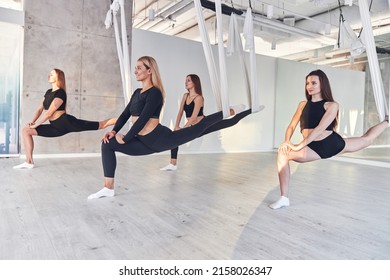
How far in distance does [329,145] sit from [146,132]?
1.55 m

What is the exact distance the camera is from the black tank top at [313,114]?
2.63 m

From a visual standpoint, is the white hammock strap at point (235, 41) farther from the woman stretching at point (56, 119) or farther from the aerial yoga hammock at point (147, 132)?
the woman stretching at point (56, 119)

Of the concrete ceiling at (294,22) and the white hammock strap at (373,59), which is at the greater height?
the concrete ceiling at (294,22)

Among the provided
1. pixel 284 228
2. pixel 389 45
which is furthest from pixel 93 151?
pixel 389 45

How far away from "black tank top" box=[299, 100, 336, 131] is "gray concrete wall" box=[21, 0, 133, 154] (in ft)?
14.6

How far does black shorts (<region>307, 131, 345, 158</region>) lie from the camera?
2.55 meters

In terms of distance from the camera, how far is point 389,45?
6500 millimetres

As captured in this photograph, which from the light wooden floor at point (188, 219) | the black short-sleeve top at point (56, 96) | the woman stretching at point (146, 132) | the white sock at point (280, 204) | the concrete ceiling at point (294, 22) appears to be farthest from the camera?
the concrete ceiling at point (294, 22)

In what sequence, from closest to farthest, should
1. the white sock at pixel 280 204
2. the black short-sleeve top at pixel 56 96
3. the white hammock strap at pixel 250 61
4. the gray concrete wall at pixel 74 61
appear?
the white sock at pixel 280 204
the white hammock strap at pixel 250 61
the black short-sleeve top at pixel 56 96
the gray concrete wall at pixel 74 61

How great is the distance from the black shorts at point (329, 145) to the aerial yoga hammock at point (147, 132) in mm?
910

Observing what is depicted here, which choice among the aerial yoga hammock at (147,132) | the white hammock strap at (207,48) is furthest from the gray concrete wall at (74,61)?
the white hammock strap at (207,48)

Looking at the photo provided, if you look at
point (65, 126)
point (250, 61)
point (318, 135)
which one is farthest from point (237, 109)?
point (65, 126)
